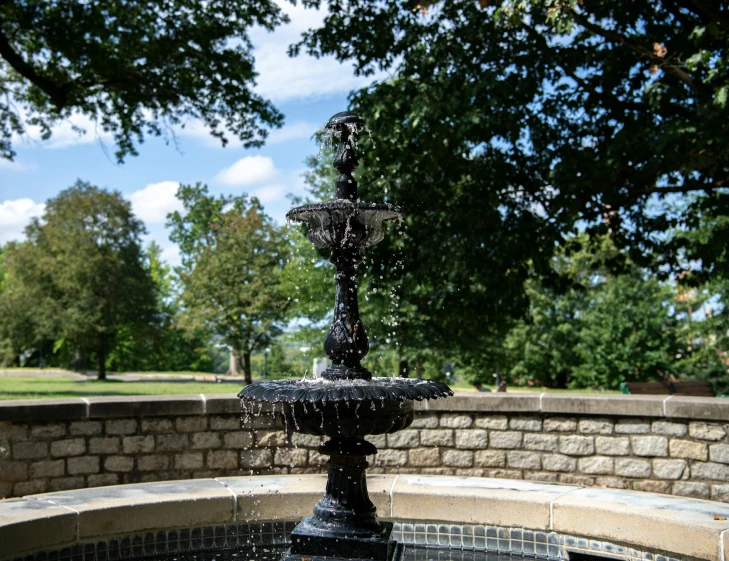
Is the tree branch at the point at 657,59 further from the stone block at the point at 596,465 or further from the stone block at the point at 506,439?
the stone block at the point at 506,439

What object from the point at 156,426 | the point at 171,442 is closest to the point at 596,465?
the point at 171,442

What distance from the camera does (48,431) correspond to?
673 cm

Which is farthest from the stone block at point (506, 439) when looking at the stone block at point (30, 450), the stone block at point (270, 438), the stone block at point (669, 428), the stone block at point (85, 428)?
the stone block at point (30, 450)

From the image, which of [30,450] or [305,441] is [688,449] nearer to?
[305,441]

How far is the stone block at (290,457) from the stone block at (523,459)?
6.94ft

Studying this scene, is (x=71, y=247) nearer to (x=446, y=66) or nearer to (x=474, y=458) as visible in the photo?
(x=446, y=66)

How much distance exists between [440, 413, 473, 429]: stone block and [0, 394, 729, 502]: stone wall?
10 millimetres

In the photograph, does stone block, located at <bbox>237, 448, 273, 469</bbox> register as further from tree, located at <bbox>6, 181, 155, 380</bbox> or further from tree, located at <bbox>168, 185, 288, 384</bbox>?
tree, located at <bbox>6, 181, 155, 380</bbox>

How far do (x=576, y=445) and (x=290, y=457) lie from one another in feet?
9.61

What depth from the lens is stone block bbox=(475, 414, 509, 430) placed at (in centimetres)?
738

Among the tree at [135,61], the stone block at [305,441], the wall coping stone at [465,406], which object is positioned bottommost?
the stone block at [305,441]

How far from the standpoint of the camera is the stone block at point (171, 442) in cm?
715

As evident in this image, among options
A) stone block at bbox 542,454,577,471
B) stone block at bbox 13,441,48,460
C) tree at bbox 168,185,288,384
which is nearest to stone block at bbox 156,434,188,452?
stone block at bbox 13,441,48,460

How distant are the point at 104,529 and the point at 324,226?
3.08 m
